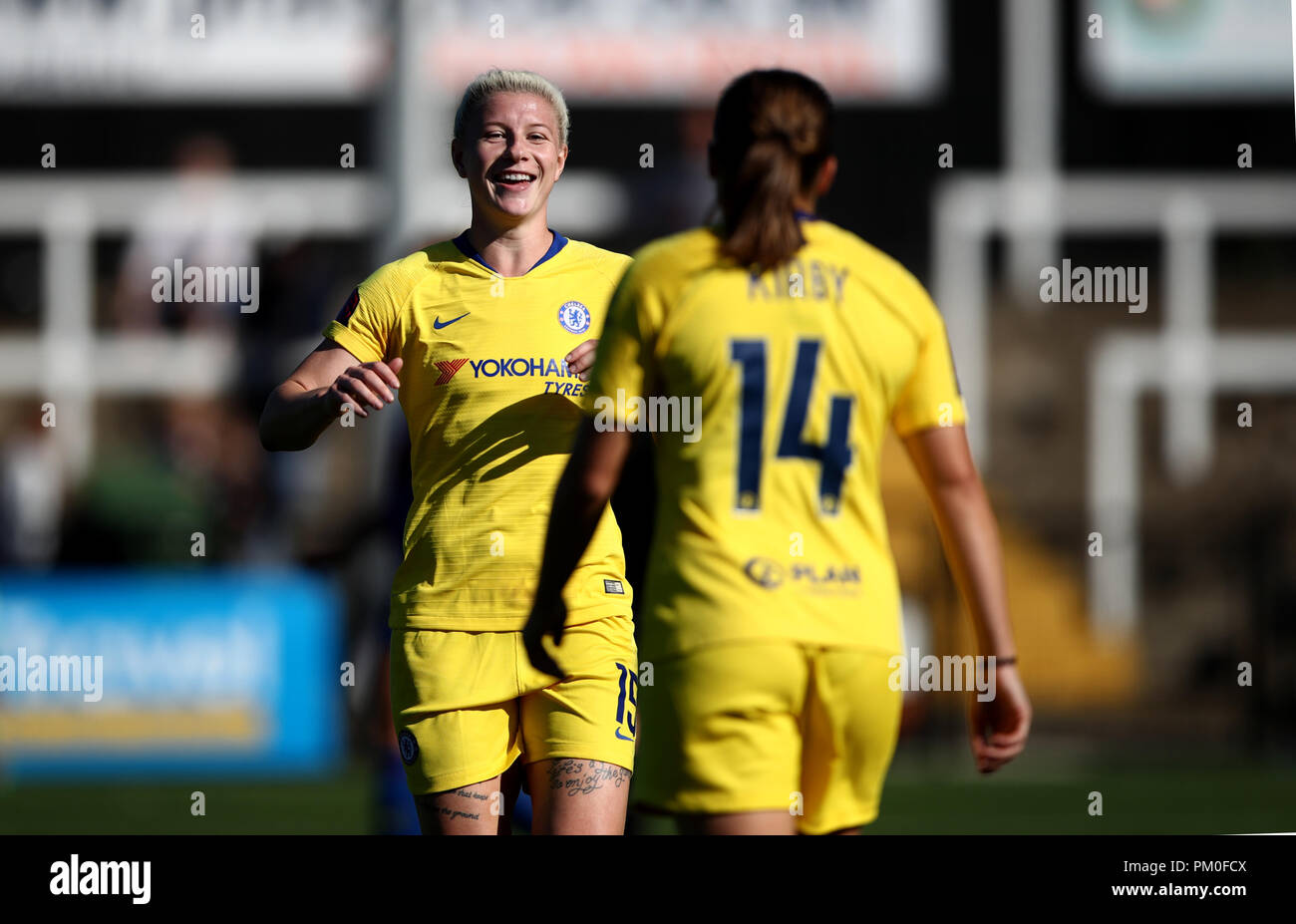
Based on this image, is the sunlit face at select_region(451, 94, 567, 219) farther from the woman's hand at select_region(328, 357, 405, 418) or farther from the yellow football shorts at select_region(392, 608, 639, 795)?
the yellow football shorts at select_region(392, 608, 639, 795)

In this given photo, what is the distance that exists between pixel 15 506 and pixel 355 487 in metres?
2.58

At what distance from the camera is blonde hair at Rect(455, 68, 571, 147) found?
467 cm

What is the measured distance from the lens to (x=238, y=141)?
17.0 metres

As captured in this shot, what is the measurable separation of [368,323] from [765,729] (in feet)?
5.09

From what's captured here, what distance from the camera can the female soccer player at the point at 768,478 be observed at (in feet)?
12.1

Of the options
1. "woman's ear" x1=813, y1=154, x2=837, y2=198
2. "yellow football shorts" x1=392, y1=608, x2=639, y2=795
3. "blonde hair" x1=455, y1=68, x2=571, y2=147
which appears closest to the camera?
"woman's ear" x1=813, y1=154, x2=837, y2=198

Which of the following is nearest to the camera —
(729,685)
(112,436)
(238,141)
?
(729,685)

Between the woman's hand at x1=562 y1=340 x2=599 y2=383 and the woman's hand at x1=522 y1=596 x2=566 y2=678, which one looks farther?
the woman's hand at x1=562 y1=340 x2=599 y2=383

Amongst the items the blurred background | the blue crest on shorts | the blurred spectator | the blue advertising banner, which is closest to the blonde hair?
the blue crest on shorts

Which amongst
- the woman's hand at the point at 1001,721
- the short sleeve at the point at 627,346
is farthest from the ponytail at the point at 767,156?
the woman's hand at the point at 1001,721

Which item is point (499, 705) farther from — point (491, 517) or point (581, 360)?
point (581, 360)

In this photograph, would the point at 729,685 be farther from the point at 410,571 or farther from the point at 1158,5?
the point at 1158,5

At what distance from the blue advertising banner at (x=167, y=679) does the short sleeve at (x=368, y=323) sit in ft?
22.8
